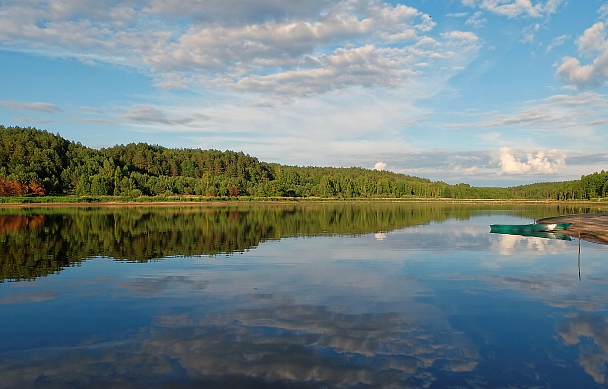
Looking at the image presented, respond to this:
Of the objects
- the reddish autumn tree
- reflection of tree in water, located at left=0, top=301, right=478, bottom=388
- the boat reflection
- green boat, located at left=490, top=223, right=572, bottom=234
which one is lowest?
reflection of tree in water, located at left=0, top=301, right=478, bottom=388

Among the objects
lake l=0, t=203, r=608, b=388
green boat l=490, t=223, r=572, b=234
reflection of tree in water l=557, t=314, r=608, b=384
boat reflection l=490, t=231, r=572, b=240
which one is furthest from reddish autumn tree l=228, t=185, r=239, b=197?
reflection of tree in water l=557, t=314, r=608, b=384

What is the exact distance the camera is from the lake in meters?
10.6

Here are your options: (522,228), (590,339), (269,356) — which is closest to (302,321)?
(269,356)

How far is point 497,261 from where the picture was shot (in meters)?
Result: 28.1

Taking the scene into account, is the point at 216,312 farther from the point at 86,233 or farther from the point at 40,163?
the point at 40,163

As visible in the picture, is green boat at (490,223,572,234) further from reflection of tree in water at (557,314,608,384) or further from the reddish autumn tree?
the reddish autumn tree

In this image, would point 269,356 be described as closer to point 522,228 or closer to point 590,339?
point 590,339

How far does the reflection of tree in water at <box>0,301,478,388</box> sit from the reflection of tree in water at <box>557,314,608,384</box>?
282cm

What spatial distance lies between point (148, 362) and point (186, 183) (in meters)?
178

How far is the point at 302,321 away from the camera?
14.6 meters

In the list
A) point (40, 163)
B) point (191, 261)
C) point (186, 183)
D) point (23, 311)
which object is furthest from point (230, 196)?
point (23, 311)

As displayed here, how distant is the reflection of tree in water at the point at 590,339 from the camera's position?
10898 mm

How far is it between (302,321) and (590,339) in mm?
8853

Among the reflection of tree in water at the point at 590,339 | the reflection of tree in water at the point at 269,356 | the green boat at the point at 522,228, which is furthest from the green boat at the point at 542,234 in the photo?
the reflection of tree in water at the point at 269,356
